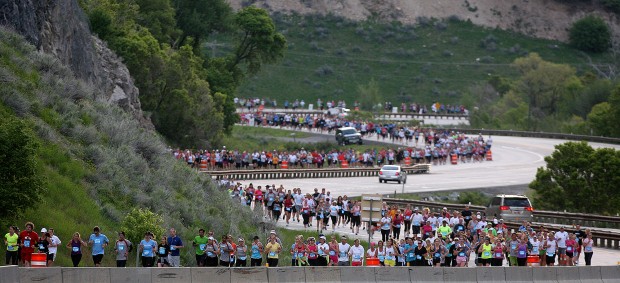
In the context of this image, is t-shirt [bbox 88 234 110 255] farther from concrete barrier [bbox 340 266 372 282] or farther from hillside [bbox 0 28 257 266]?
concrete barrier [bbox 340 266 372 282]

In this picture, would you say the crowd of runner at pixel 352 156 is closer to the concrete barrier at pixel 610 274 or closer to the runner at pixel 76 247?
the concrete barrier at pixel 610 274

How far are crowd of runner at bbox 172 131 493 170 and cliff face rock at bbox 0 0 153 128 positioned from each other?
25.0ft

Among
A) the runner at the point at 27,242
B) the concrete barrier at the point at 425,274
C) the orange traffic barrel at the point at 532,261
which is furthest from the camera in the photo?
the orange traffic barrel at the point at 532,261

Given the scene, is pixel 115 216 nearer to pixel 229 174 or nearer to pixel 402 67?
pixel 229 174

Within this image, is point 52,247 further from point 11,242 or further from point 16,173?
point 16,173

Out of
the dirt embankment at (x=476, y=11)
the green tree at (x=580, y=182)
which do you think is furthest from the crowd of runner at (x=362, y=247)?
the dirt embankment at (x=476, y=11)

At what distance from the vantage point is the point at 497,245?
32594 mm

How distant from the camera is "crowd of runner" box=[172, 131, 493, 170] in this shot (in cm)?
6656

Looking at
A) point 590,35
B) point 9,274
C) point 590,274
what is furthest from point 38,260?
point 590,35

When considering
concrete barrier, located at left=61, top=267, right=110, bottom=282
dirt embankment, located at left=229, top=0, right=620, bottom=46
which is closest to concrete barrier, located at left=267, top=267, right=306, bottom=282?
concrete barrier, located at left=61, top=267, right=110, bottom=282

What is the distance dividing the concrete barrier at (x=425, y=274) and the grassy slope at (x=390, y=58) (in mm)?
98930

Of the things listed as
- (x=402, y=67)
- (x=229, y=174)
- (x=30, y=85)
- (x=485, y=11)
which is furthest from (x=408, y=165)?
(x=485, y=11)

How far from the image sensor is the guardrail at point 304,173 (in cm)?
6529

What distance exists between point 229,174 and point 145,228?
35.3 metres
